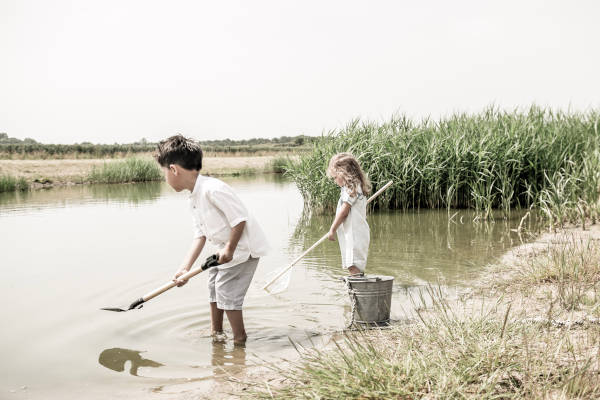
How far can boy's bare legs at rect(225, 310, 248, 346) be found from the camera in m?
4.63

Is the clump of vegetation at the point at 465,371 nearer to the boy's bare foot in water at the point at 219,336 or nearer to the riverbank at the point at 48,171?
the boy's bare foot in water at the point at 219,336

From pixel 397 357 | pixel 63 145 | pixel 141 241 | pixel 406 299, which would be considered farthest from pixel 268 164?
pixel 397 357

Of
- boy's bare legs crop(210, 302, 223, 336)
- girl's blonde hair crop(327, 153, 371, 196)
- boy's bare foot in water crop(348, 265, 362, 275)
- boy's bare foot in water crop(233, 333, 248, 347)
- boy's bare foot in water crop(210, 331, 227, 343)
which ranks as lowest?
boy's bare foot in water crop(210, 331, 227, 343)

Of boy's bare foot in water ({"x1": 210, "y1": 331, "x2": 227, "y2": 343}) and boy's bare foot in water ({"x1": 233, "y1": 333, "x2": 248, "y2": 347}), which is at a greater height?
boy's bare foot in water ({"x1": 233, "y1": 333, "x2": 248, "y2": 347})

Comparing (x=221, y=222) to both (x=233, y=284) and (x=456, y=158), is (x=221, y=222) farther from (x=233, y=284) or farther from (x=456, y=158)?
(x=456, y=158)

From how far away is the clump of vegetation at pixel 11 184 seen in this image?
26547 mm

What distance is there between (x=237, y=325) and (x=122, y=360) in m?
1.06

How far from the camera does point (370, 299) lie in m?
4.90

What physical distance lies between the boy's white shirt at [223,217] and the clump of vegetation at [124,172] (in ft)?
93.7

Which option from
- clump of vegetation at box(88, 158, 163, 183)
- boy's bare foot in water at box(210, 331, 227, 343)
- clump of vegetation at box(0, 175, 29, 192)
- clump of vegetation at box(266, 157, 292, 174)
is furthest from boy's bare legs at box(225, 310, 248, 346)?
clump of vegetation at box(266, 157, 292, 174)

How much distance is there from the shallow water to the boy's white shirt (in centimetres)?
89

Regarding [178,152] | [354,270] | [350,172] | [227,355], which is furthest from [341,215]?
[178,152]

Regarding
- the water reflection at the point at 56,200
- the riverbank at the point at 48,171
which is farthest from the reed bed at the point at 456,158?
the riverbank at the point at 48,171

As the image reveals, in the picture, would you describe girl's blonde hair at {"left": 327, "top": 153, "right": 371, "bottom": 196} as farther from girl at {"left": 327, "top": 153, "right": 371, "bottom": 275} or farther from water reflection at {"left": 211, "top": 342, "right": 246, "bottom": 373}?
water reflection at {"left": 211, "top": 342, "right": 246, "bottom": 373}
